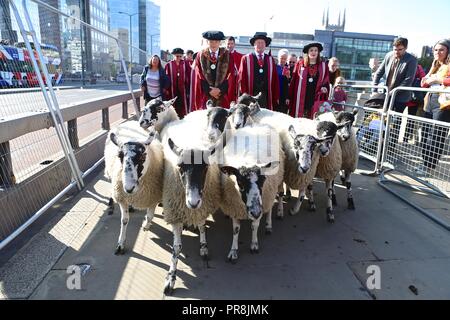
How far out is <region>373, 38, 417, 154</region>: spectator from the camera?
5.58 m

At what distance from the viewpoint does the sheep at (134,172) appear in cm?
280

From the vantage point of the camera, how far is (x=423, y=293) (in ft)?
8.79

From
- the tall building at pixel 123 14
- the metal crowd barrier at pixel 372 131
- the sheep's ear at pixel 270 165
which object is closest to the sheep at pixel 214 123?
the sheep's ear at pixel 270 165

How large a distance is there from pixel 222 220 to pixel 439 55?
14.5ft

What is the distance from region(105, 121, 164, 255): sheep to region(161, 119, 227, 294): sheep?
155 mm

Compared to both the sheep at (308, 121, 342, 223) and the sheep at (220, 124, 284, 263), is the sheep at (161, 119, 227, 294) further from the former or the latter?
the sheep at (308, 121, 342, 223)

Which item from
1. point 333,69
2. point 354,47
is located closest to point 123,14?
point 354,47

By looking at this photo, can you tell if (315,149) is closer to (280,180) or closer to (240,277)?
(280,180)

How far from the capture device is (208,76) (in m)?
5.12

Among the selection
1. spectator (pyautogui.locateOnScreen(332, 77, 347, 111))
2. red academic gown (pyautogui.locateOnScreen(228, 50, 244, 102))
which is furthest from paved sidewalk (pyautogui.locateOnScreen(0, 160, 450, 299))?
spectator (pyautogui.locateOnScreen(332, 77, 347, 111))

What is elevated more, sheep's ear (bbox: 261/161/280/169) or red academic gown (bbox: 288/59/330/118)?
red academic gown (bbox: 288/59/330/118)

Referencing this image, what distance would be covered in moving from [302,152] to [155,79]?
3950 millimetres
